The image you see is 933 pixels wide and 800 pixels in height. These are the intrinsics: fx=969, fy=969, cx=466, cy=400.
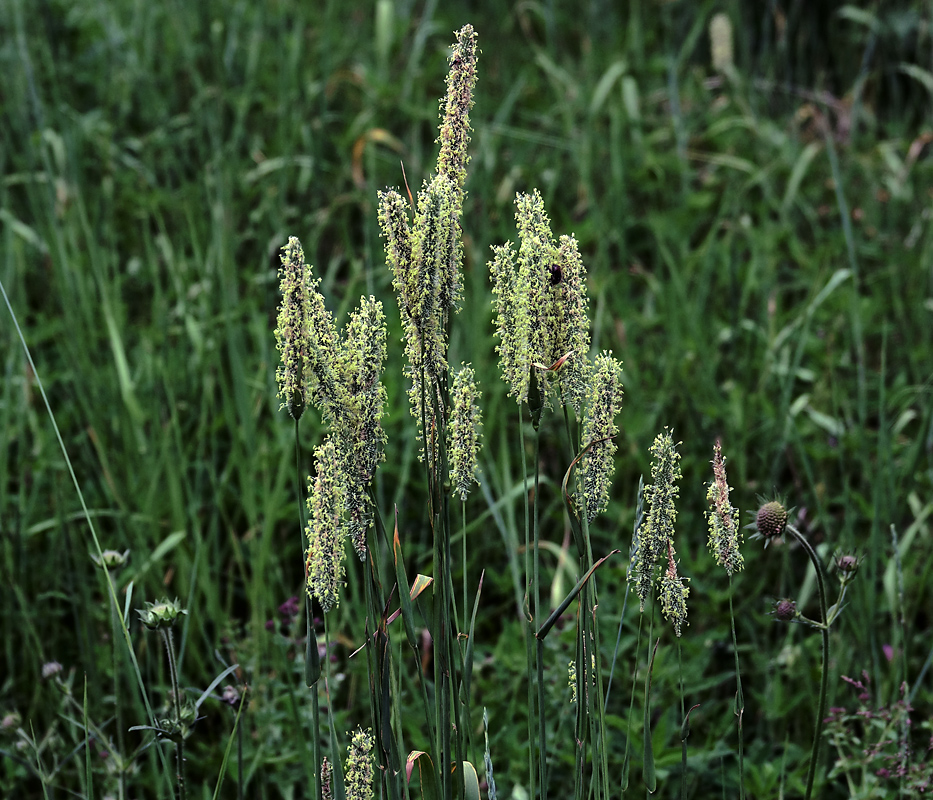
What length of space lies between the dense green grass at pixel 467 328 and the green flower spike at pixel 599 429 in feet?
2.09

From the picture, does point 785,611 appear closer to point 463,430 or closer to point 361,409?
point 463,430

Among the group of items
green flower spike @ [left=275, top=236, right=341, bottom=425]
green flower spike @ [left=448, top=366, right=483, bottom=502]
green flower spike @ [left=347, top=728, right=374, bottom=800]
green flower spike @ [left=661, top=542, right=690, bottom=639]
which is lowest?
green flower spike @ [left=347, top=728, right=374, bottom=800]

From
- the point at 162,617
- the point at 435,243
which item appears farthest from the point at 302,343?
the point at 162,617

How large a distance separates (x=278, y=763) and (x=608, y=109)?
329cm

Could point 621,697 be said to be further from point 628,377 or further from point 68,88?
point 68,88

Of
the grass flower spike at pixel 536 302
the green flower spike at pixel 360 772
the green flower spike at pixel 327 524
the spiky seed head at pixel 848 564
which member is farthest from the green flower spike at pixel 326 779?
the spiky seed head at pixel 848 564

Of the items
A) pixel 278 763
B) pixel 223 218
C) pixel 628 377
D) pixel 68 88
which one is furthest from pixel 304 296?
pixel 68 88

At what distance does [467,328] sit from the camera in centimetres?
262

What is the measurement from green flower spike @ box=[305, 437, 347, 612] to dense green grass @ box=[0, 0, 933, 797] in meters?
0.52

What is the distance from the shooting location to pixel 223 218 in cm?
288

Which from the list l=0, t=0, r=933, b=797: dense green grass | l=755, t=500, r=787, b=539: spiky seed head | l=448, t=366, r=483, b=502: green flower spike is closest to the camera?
l=448, t=366, r=483, b=502: green flower spike

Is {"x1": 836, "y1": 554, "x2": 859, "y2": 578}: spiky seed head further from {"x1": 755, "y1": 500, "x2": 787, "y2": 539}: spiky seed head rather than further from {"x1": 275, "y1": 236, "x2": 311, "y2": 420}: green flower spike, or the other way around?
{"x1": 275, "y1": 236, "x2": 311, "y2": 420}: green flower spike

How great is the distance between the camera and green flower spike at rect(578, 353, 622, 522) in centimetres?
99

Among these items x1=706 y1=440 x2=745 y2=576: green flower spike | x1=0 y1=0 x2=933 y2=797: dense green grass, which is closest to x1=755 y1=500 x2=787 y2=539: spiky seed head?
x1=706 y1=440 x2=745 y2=576: green flower spike
